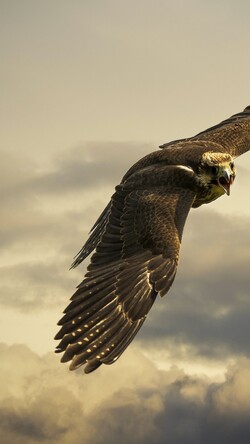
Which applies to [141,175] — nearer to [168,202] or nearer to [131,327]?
[168,202]

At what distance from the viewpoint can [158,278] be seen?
15.4 meters

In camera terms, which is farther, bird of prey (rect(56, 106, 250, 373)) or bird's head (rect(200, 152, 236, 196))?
bird's head (rect(200, 152, 236, 196))

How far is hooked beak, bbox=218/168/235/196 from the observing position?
56.8 ft

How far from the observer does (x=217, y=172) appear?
56.7 feet

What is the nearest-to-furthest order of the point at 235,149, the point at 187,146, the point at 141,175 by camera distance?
the point at 141,175 → the point at 187,146 → the point at 235,149

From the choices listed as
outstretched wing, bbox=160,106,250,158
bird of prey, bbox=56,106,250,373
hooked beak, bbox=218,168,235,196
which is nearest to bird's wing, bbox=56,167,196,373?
bird of prey, bbox=56,106,250,373

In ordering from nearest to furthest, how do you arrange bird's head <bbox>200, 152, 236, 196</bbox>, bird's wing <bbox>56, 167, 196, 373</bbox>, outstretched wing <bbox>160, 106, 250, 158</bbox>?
bird's wing <bbox>56, 167, 196, 373</bbox>, bird's head <bbox>200, 152, 236, 196</bbox>, outstretched wing <bbox>160, 106, 250, 158</bbox>

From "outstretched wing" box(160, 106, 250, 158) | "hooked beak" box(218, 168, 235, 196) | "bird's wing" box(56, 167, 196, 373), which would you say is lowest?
"bird's wing" box(56, 167, 196, 373)

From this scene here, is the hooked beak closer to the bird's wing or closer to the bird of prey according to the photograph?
the bird of prey

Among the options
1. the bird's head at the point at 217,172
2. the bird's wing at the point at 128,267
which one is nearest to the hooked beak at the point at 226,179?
the bird's head at the point at 217,172

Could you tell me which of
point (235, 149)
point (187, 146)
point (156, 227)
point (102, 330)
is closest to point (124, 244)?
point (156, 227)

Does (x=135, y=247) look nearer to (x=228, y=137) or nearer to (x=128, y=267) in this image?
(x=128, y=267)

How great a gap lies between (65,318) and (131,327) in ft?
2.96

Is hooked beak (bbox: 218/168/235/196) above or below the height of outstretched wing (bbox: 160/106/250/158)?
below
